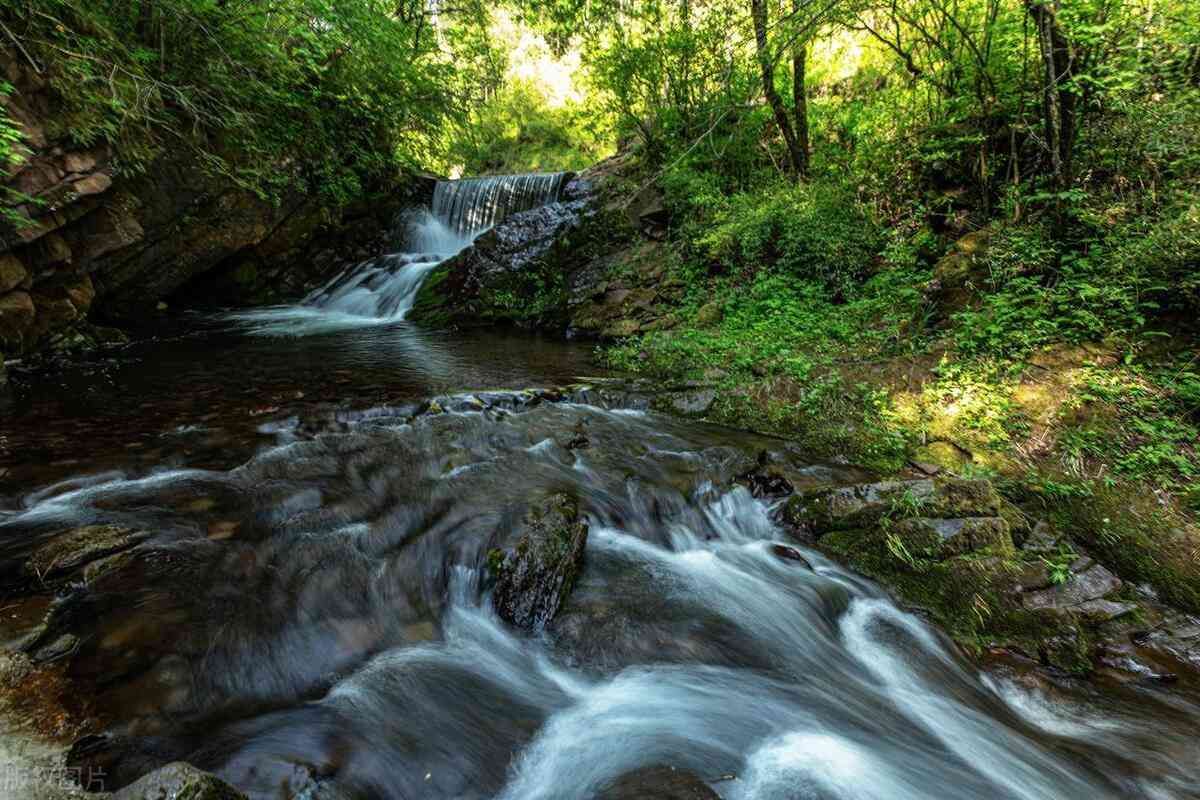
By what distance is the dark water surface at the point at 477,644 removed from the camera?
218 centimetres

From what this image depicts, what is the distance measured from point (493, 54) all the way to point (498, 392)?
514 inches

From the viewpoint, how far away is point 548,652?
113 inches

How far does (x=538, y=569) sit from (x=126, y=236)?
884 centimetres

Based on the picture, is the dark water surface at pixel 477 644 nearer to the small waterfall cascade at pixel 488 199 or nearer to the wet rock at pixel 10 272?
the wet rock at pixel 10 272

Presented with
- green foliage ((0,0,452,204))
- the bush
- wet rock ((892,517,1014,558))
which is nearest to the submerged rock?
wet rock ((892,517,1014,558))

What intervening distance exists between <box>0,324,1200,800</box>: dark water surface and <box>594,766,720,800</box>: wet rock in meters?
0.14

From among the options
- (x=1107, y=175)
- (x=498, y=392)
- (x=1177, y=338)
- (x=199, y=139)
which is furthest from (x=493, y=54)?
(x=1177, y=338)

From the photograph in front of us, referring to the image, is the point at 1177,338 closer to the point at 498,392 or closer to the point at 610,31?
the point at 498,392

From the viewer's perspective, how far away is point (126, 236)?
7742 mm

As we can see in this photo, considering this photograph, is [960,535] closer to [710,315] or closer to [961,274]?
[961,274]

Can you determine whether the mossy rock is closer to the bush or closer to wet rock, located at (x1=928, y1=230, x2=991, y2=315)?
wet rock, located at (x1=928, y1=230, x2=991, y2=315)

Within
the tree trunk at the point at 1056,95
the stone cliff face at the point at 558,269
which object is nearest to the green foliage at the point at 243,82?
the stone cliff face at the point at 558,269

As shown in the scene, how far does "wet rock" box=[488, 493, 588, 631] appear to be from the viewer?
121 inches

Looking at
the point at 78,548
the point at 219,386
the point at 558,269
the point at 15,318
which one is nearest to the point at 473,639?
the point at 78,548
